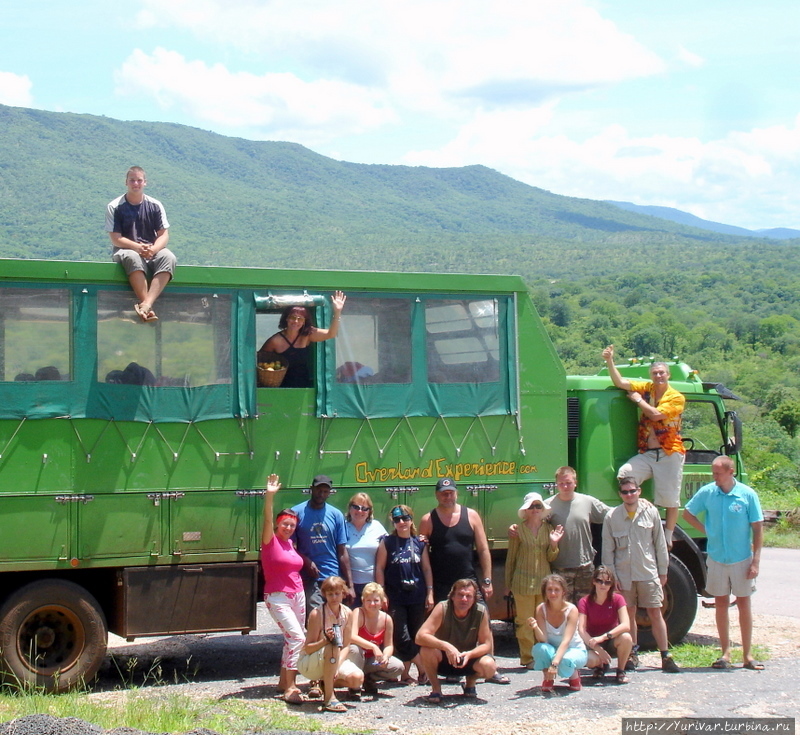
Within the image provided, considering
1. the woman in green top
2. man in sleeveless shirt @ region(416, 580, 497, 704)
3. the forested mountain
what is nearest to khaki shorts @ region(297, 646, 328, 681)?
man in sleeveless shirt @ region(416, 580, 497, 704)

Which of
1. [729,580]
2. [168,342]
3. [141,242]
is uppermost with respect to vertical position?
[141,242]

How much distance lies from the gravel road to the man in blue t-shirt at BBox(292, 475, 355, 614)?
0.91 metres

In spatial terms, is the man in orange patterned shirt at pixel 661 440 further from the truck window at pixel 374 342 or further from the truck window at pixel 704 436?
the truck window at pixel 374 342

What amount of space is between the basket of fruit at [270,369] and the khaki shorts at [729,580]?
13.5 feet

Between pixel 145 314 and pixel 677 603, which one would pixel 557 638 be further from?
pixel 145 314

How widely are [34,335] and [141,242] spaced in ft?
3.78

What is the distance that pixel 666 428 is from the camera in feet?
33.4

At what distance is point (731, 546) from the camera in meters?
9.27

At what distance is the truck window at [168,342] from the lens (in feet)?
28.4

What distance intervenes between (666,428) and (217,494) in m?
4.29

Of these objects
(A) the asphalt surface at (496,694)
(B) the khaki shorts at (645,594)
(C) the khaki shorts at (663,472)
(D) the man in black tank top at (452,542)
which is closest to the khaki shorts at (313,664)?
(A) the asphalt surface at (496,694)

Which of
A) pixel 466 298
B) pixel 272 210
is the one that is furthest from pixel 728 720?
pixel 272 210

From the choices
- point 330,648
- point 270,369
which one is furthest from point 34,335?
point 330,648

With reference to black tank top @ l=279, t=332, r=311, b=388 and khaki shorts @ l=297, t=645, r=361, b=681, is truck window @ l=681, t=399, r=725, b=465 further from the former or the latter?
khaki shorts @ l=297, t=645, r=361, b=681
